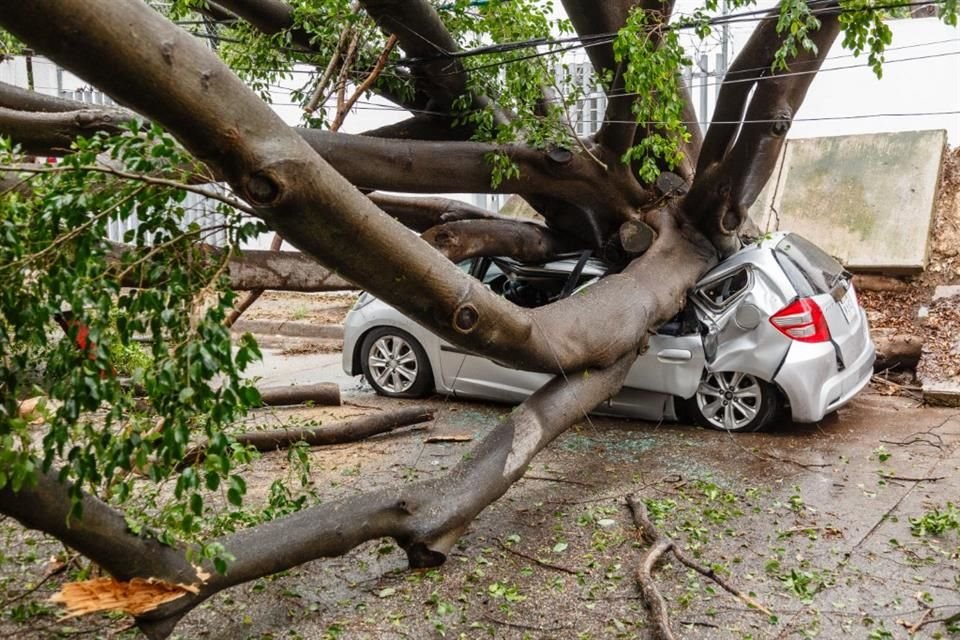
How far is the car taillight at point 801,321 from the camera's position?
306 inches

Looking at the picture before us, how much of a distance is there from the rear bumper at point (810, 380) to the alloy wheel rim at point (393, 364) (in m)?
3.76

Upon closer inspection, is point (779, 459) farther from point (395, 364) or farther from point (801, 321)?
point (395, 364)

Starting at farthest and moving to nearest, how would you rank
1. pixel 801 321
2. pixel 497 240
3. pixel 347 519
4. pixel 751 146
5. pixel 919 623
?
pixel 497 240 → pixel 801 321 → pixel 751 146 → pixel 347 519 → pixel 919 623

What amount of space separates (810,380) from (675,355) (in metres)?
1.13

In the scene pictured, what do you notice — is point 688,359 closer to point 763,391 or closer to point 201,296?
point 763,391

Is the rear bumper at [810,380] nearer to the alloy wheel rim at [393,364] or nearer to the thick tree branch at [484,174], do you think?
the thick tree branch at [484,174]

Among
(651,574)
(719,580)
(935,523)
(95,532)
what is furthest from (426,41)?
(935,523)

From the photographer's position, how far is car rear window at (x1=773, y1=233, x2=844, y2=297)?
8.11 m

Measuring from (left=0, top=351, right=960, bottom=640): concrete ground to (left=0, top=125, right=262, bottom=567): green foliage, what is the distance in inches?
54.2

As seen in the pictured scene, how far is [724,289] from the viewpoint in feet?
27.3

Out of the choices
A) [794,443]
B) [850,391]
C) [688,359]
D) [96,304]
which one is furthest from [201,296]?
[850,391]

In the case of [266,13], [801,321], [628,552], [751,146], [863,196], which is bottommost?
[628,552]

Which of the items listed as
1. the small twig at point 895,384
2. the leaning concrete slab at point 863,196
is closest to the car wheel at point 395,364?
the small twig at point 895,384

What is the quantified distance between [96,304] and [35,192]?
2.07 ft
